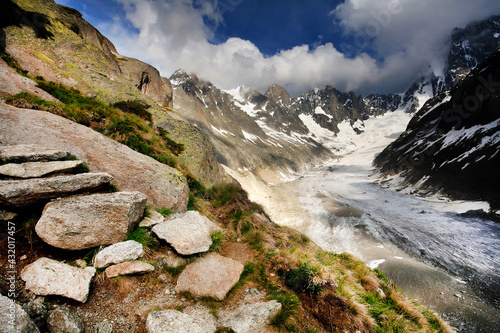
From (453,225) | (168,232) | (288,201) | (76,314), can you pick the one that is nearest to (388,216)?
(453,225)

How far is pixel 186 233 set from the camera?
19.1 feet

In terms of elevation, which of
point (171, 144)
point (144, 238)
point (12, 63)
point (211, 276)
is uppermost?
point (12, 63)

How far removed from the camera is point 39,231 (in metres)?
3.78

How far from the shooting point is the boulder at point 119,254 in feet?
13.4

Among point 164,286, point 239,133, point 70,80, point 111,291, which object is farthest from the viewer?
point 239,133

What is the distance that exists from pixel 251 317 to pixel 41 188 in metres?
5.06

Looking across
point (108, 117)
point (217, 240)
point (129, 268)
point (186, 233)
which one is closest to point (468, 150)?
point (217, 240)

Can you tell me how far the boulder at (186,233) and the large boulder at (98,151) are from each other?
1.20 metres

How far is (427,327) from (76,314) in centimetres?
825

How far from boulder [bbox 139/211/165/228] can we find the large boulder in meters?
0.92

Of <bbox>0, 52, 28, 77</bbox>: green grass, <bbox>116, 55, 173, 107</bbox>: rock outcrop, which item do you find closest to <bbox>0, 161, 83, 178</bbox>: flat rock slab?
<bbox>0, 52, 28, 77</bbox>: green grass

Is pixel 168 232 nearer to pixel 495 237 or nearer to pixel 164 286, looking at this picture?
pixel 164 286

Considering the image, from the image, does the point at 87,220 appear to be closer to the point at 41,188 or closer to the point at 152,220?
the point at 41,188

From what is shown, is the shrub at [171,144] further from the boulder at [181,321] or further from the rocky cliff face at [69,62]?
the boulder at [181,321]
